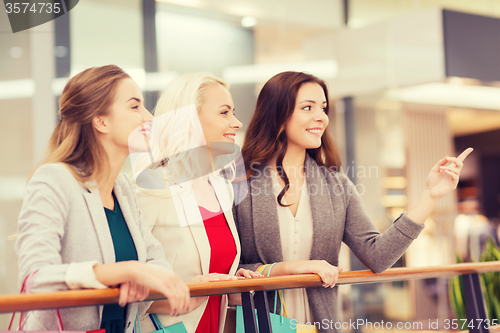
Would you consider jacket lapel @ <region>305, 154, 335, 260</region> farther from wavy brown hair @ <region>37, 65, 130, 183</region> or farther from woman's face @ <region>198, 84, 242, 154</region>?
wavy brown hair @ <region>37, 65, 130, 183</region>

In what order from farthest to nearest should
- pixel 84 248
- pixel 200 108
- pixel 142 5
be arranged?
1. pixel 142 5
2. pixel 200 108
3. pixel 84 248

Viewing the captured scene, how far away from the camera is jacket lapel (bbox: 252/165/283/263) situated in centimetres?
197

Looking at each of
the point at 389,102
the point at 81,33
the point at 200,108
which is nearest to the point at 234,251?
the point at 200,108

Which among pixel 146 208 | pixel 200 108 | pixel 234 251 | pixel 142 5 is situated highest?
pixel 142 5

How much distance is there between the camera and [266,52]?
11.8 ft

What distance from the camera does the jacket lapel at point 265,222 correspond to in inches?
77.4

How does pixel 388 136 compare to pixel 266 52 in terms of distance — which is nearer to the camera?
pixel 266 52

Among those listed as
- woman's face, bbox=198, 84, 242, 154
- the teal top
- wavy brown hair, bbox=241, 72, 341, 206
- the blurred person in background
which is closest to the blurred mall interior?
wavy brown hair, bbox=241, 72, 341, 206

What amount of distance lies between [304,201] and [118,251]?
Answer: 85 cm

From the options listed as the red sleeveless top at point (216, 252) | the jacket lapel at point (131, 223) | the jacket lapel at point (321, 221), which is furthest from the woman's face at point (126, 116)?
the jacket lapel at point (321, 221)

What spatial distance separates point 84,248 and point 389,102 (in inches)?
156

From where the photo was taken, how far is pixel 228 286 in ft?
4.43

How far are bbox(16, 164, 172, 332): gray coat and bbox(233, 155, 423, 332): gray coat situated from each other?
21.6 inches

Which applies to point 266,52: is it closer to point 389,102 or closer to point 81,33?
point 81,33
